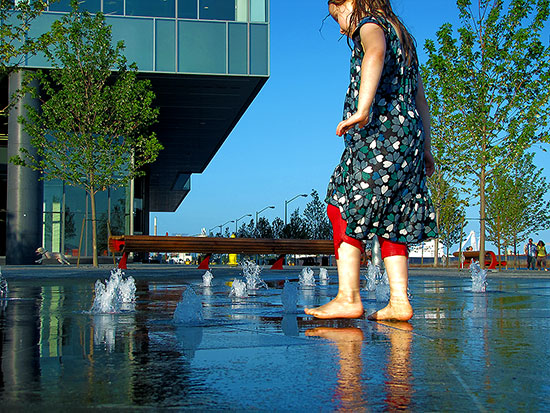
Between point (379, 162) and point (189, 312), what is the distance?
148 cm

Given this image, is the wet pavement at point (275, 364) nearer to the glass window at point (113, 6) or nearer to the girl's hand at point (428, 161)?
the girl's hand at point (428, 161)

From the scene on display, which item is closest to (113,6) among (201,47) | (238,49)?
(201,47)

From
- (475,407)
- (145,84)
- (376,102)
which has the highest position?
(145,84)

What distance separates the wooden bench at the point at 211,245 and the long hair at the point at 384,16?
13794mm

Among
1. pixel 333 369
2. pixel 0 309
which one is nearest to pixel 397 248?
pixel 333 369

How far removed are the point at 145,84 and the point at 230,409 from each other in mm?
22033

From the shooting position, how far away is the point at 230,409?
76.0 inches

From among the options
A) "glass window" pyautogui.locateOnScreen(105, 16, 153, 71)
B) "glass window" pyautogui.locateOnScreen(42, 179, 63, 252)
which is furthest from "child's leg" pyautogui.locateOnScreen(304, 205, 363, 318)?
"glass window" pyautogui.locateOnScreen(42, 179, 63, 252)

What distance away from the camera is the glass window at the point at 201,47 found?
28781 millimetres

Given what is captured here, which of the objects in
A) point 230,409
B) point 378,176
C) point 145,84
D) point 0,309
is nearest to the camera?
point 230,409

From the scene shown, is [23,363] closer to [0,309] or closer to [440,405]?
Answer: [440,405]

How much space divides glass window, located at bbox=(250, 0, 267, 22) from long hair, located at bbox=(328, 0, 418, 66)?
1014 inches

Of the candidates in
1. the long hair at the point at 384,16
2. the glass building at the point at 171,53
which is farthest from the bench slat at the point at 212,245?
the long hair at the point at 384,16

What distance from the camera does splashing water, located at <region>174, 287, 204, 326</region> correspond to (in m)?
4.10
